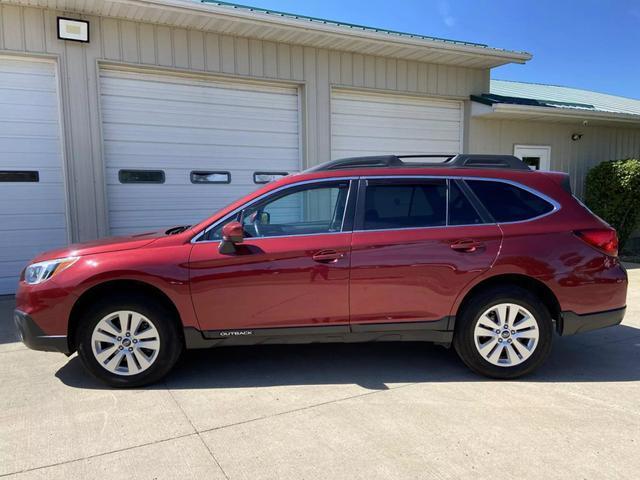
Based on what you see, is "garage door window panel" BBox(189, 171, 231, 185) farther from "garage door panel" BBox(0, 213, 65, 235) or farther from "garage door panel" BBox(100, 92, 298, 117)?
"garage door panel" BBox(0, 213, 65, 235)

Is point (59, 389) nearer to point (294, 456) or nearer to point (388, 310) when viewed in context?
point (294, 456)

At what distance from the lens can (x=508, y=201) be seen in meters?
4.03

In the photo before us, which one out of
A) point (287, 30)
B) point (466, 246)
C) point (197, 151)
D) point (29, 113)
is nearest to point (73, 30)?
point (29, 113)

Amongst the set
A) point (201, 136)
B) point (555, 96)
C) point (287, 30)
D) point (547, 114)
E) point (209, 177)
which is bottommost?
point (209, 177)

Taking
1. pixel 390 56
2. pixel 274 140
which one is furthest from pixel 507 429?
pixel 390 56

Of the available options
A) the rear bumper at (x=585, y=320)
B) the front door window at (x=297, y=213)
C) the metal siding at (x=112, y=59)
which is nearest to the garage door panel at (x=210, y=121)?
the metal siding at (x=112, y=59)

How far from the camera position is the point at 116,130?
7254 millimetres

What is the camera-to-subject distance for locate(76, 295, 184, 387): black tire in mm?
3740

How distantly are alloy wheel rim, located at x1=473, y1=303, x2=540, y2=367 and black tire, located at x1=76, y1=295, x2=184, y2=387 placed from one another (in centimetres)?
245

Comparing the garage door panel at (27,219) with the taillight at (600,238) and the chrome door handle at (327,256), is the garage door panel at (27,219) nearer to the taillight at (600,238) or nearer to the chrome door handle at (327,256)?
the chrome door handle at (327,256)

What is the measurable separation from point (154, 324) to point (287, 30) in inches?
220

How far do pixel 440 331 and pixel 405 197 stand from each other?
1144 mm

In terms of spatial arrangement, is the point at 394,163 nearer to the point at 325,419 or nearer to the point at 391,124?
the point at 325,419

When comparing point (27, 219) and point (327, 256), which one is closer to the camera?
point (327, 256)
